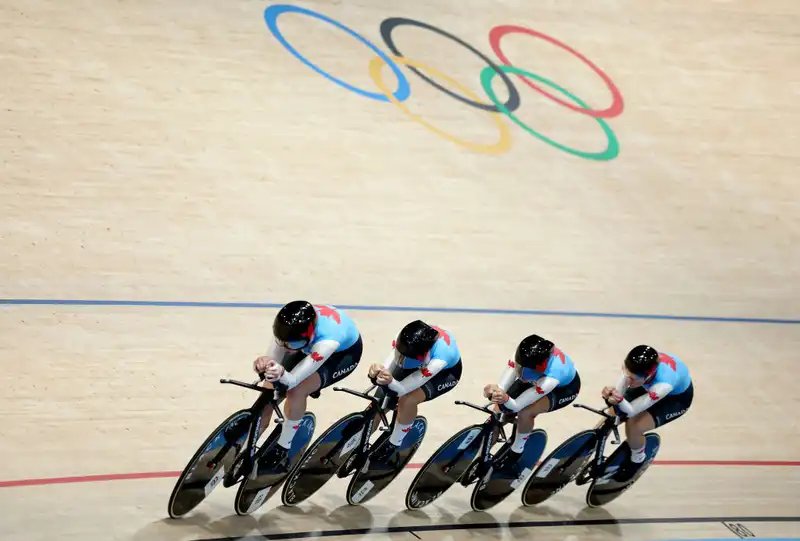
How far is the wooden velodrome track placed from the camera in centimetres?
509

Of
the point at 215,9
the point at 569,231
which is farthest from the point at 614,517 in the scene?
the point at 215,9

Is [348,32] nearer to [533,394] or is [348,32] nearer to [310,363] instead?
[533,394]

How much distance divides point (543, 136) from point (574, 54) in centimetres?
116

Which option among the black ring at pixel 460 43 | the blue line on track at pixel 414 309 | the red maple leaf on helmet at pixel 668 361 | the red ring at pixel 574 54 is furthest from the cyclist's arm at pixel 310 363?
the red ring at pixel 574 54

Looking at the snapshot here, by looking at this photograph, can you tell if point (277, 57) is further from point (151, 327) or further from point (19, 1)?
point (151, 327)

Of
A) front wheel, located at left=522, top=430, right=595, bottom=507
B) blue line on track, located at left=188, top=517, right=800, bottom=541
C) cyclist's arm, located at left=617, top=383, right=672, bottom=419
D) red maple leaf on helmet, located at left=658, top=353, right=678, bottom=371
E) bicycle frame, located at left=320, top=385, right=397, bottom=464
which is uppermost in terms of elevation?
red maple leaf on helmet, located at left=658, top=353, right=678, bottom=371

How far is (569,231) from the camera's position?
733 centimetres

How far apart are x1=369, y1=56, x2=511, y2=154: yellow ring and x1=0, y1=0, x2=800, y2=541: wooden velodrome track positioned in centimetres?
3

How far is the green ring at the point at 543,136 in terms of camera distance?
7934 mm

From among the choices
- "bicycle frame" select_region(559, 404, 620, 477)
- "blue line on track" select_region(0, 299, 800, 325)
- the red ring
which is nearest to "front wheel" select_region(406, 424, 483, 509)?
"bicycle frame" select_region(559, 404, 620, 477)

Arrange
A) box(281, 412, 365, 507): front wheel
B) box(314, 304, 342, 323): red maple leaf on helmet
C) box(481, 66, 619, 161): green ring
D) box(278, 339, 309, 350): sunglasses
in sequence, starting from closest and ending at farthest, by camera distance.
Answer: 1. box(278, 339, 309, 350): sunglasses
2. box(314, 304, 342, 323): red maple leaf on helmet
3. box(281, 412, 365, 507): front wheel
4. box(481, 66, 619, 161): green ring

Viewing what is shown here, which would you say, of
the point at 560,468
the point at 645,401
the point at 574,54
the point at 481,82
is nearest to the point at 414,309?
the point at 560,468

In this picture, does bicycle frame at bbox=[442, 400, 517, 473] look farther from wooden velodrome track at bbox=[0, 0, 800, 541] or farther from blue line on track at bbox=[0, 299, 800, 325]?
blue line on track at bbox=[0, 299, 800, 325]

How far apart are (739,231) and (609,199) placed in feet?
3.42
